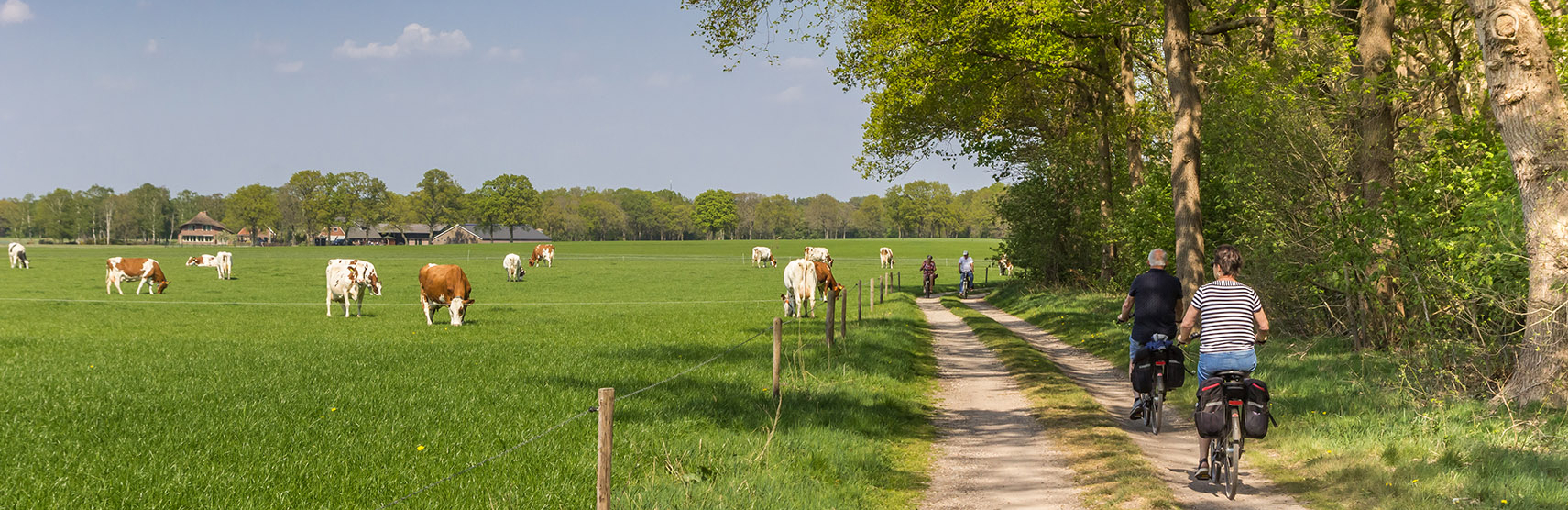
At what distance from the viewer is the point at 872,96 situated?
99.8 ft

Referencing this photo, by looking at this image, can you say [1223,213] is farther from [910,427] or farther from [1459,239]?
[910,427]

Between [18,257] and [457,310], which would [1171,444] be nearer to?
[457,310]

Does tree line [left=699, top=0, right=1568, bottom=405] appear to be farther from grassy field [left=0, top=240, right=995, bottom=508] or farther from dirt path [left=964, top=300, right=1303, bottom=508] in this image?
grassy field [left=0, top=240, right=995, bottom=508]

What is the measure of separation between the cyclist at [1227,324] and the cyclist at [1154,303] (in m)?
2.21

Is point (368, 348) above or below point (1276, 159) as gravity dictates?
below

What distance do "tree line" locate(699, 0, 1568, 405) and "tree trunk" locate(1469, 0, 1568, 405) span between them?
18 millimetres

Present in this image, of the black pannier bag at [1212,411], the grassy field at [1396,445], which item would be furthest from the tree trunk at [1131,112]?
the black pannier bag at [1212,411]

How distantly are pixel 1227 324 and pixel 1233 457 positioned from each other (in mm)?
1039

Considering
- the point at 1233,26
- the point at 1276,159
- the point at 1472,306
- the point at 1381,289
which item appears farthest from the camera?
the point at 1233,26

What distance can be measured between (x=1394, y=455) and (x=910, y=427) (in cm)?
466

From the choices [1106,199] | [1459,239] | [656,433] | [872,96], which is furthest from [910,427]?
[1106,199]

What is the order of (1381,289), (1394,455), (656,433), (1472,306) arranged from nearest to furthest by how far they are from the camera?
(1394,455) → (656,433) → (1472,306) → (1381,289)

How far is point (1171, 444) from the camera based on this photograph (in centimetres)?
1014

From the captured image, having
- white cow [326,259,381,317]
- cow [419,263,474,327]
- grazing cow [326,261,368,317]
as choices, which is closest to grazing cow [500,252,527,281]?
white cow [326,259,381,317]
